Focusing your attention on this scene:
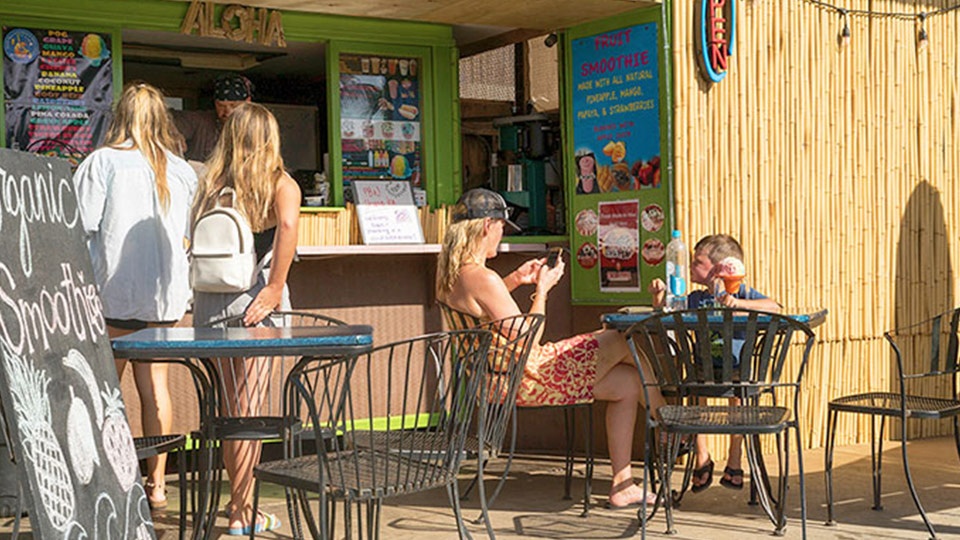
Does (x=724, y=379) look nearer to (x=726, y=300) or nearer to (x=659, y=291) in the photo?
(x=726, y=300)

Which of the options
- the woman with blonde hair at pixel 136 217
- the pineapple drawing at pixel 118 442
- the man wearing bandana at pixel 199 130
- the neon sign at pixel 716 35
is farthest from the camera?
the man wearing bandana at pixel 199 130

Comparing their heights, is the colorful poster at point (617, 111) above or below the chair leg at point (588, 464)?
above

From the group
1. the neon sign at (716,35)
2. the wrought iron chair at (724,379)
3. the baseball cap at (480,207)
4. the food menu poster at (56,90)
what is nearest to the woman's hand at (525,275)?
the baseball cap at (480,207)

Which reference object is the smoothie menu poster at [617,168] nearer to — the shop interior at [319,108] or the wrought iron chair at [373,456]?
the shop interior at [319,108]

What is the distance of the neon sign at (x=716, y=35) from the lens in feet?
21.9

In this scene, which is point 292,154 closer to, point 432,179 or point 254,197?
point 432,179

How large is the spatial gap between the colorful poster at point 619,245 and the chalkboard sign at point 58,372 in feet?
12.3

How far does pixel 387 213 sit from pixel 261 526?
2.51 metres

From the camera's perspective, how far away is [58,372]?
3123mm

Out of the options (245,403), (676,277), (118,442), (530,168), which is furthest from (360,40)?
(118,442)

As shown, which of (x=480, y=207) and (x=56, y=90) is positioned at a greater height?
(x=56, y=90)

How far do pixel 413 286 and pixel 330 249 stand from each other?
0.77 m

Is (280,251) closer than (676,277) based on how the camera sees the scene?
Yes

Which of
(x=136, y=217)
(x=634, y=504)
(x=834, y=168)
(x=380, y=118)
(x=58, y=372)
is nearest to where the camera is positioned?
(x=58, y=372)
